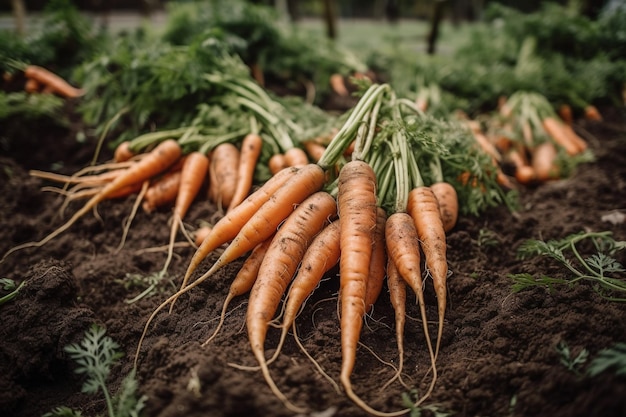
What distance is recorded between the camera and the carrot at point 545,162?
386 centimetres

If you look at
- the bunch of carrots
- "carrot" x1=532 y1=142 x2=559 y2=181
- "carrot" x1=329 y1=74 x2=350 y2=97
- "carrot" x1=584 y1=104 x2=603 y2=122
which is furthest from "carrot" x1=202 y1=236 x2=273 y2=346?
"carrot" x1=584 y1=104 x2=603 y2=122

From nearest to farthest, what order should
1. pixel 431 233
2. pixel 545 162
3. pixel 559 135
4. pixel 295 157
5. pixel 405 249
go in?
pixel 405 249 < pixel 431 233 < pixel 295 157 < pixel 545 162 < pixel 559 135

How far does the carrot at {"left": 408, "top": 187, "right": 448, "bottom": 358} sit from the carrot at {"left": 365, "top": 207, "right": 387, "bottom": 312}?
152 millimetres

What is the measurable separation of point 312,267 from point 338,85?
358cm

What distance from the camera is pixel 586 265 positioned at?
6.53 feet

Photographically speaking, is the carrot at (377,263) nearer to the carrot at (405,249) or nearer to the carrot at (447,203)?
the carrot at (405,249)

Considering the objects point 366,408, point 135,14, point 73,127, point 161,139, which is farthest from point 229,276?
point 135,14

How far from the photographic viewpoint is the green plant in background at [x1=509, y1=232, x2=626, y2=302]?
1958mm

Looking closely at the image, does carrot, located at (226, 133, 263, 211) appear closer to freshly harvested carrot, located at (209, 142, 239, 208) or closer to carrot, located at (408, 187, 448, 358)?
freshly harvested carrot, located at (209, 142, 239, 208)

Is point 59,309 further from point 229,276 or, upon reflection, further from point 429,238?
point 429,238

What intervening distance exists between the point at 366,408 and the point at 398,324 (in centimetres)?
48

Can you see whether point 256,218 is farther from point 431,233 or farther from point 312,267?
point 431,233

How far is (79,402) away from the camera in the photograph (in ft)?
6.02

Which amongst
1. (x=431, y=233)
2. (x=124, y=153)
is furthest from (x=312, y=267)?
(x=124, y=153)
